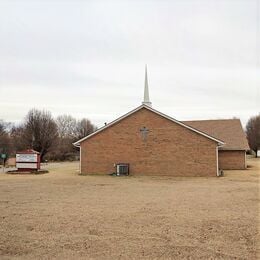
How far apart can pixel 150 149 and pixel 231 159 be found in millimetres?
9943

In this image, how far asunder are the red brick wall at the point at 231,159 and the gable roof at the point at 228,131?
1.84 ft

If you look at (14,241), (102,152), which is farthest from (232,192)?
(102,152)

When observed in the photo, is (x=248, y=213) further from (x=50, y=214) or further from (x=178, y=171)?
(x=178, y=171)

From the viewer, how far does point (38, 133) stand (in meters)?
59.0

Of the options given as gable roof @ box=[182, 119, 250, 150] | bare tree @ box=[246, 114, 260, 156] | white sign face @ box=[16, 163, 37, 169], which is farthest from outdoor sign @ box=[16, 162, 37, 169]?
bare tree @ box=[246, 114, 260, 156]

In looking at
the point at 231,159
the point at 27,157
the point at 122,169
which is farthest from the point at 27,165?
the point at 231,159

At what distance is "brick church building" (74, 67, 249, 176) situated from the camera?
1153 inches

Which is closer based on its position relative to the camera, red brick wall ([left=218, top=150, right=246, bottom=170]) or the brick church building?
the brick church building

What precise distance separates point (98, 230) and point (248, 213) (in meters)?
5.01

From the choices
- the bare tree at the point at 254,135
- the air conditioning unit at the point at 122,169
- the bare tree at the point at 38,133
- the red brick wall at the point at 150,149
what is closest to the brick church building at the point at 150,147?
the red brick wall at the point at 150,149

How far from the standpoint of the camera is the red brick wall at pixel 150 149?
29.3 meters

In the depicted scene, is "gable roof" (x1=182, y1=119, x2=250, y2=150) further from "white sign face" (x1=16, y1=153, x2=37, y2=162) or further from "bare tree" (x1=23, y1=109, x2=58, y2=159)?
"bare tree" (x1=23, y1=109, x2=58, y2=159)

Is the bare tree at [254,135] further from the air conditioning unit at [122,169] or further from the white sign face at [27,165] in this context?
the white sign face at [27,165]

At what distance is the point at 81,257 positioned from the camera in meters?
7.19
